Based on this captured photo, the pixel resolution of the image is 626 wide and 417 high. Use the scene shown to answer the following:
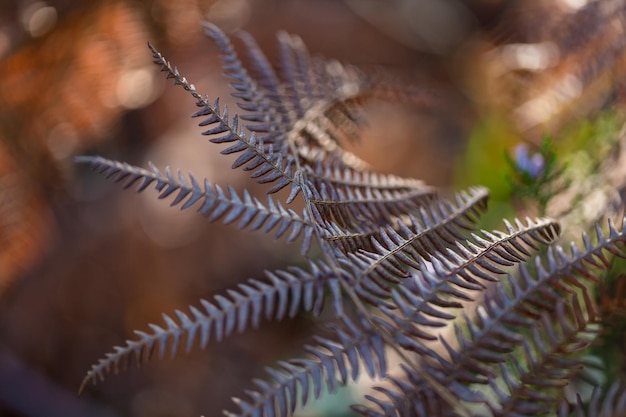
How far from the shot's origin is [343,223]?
2.79 ft

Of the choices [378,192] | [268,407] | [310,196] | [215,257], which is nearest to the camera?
[268,407]

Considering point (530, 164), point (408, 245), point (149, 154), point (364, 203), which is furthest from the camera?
point (149, 154)

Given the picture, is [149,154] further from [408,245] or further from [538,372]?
[538,372]

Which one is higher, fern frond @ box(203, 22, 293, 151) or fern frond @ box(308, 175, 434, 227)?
fern frond @ box(203, 22, 293, 151)

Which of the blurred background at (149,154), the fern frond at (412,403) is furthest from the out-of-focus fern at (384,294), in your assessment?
the blurred background at (149,154)

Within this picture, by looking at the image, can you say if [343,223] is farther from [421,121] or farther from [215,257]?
[421,121]

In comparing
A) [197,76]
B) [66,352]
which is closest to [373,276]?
[66,352]

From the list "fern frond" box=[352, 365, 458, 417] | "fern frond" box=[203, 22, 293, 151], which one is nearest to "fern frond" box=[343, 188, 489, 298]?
"fern frond" box=[352, 365, 458, 417]

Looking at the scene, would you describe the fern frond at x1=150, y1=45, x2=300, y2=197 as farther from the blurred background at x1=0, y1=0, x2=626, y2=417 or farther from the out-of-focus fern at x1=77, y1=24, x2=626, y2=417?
the blurred background at x1=0, y1=0, x2=626, y2=417

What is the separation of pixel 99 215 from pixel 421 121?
125cm

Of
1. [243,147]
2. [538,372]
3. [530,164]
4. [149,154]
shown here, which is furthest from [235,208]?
[149,154]

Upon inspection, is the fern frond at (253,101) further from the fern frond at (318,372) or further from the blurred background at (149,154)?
the blurred background at (149,154)

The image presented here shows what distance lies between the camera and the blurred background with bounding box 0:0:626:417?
154cm

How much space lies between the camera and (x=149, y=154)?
213cm
